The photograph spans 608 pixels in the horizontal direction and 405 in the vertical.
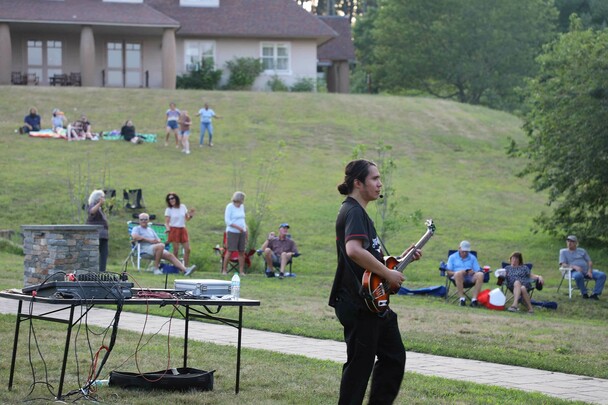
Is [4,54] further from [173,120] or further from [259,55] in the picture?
[173,120]

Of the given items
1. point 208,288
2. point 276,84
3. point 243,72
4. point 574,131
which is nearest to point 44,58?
point 243,72

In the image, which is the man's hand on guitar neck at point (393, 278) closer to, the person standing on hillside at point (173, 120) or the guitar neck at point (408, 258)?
the guitar neck at point (408, 258)

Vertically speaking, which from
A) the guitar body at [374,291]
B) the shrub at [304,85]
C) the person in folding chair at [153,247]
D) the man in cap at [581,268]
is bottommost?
the man in cap at [581,268]

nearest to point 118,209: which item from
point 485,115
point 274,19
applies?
point 485,115

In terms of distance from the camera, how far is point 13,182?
30031 mm

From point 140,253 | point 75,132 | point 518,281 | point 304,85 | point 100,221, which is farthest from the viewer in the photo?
point 304,85

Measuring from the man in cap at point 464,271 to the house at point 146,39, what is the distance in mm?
30200

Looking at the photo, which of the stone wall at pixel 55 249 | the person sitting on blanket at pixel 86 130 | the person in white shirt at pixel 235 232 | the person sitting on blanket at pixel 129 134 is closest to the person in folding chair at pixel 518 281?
the person in white shirt at pixel 235 232

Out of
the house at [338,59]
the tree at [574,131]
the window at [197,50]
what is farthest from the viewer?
the house at [338,59]

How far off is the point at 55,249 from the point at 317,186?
16742 millimetres

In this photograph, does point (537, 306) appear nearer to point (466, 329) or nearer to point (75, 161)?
point (466, 329)

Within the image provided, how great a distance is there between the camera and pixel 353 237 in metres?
6.89

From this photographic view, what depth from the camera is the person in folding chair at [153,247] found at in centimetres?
2045

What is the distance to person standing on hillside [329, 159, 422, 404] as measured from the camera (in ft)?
22.7
